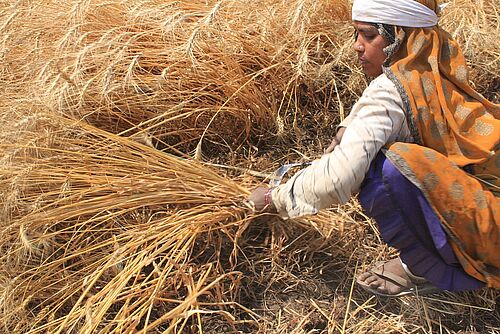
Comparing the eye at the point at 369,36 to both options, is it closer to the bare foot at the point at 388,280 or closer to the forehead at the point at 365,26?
the forehead at the point at 365,26

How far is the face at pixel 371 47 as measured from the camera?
136cm

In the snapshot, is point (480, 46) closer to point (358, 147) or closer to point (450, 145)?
→ point (450, 145)

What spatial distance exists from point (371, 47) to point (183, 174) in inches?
24.0

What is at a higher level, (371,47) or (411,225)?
(371,47)

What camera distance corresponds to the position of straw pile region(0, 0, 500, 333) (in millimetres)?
1472

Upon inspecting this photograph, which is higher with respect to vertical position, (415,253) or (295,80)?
(295,80)

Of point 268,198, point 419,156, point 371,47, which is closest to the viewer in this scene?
point 419,156

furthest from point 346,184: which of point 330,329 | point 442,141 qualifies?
point 330,329

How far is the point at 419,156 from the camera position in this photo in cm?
123

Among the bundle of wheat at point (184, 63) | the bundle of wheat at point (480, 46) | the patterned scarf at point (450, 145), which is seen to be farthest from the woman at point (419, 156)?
the bundle of wheat at point (480, 46)

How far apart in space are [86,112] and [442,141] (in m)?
1.07

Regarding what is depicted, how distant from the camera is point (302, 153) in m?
1.92

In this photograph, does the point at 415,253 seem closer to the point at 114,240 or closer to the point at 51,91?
the point at 114,240

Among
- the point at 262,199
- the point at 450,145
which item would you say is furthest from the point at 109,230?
the point at 450,145
